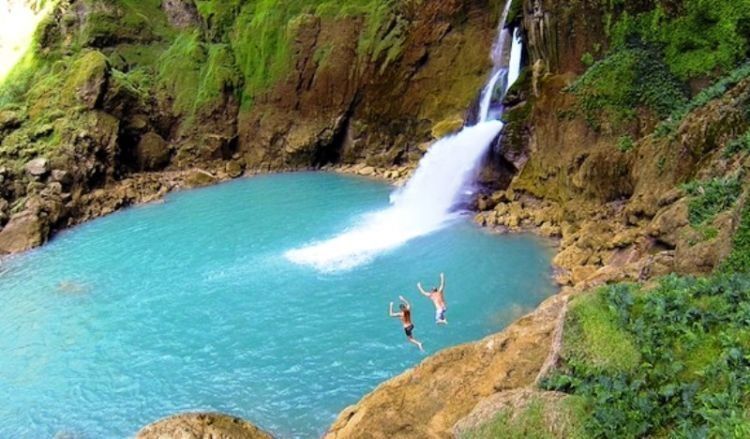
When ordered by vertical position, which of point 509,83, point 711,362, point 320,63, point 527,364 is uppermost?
point 320,63

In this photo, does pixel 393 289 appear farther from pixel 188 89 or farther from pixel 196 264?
pixel 188 89

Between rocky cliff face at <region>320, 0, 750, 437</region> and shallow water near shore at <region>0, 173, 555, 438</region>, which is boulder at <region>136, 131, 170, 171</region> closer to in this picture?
shallow water near shore at <region>0, 173, 555, 438</region>

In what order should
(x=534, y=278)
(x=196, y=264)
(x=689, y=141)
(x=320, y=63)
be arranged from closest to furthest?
(x=689, y=141) < (x=534, y=278) < (x=196, y=264) < (x=320, y=63)

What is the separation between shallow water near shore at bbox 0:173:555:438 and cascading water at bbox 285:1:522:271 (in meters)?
0.97

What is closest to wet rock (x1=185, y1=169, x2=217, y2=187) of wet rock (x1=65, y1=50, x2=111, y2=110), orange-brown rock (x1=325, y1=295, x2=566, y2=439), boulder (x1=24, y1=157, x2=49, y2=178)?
wet rock (x1=65, y1=50, x2=111, y2=110)

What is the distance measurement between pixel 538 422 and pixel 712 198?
1059cm

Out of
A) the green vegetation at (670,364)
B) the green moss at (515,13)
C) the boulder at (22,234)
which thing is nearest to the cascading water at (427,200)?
the green moss at (515,13)

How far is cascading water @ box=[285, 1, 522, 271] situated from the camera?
25188mm

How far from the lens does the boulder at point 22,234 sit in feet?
110

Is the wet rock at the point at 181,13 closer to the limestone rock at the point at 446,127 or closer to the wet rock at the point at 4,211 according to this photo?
the wet rock at the point at 4,211

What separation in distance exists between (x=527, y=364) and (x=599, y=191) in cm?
1528

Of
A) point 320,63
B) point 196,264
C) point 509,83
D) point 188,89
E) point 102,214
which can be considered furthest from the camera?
point 188,89

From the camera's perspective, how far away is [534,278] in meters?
20.2

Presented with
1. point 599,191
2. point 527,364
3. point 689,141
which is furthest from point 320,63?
point 527,364
